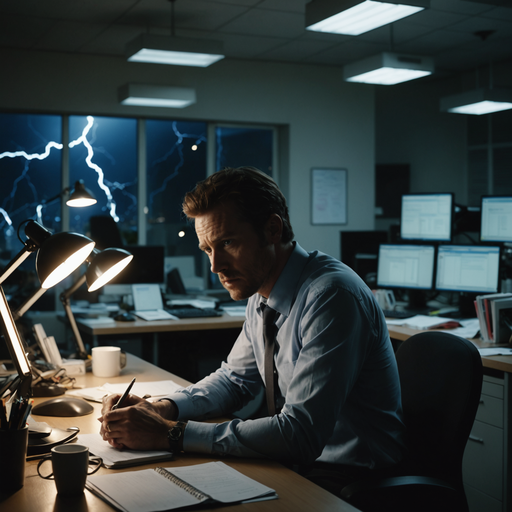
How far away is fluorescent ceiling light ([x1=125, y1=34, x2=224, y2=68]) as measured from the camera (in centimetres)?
397

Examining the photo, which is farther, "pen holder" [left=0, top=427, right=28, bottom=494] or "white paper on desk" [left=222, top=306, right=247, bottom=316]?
"white paper on desk" [left=222, top=306, right=247, bottom=316]

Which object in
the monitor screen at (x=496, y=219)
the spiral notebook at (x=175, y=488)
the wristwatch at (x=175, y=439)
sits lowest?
the spiral notebook at (x=175, y=488)

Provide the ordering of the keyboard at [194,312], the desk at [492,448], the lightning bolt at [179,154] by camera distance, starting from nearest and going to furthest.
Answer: the desk at [492,448]
the keyboard at [194,312]
the lightning bolt at [179,154]

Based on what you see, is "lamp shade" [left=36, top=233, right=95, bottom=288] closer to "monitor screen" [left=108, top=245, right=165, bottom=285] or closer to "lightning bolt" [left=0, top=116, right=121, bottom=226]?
"monitor screen" [left=108, top=245, right=165, bottom=285]

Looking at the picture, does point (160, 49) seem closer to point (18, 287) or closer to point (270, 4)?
point (270, 4)

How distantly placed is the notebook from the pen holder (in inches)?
108

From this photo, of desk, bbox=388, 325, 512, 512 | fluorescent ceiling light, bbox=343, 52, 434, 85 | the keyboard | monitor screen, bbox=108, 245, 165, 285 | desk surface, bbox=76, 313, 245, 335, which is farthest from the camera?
fluorescent ceiling light, bbox=343, 52, 434, 85

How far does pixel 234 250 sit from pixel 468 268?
232cm

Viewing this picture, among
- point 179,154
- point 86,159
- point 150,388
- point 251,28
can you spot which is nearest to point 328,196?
point 179,154

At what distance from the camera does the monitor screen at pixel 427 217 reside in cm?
373

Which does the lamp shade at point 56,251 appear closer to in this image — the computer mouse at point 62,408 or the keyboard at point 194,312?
the computer mouse at point 62,408

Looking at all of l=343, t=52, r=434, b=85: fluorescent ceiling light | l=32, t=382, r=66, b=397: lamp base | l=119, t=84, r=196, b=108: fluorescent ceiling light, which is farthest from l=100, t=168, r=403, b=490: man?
l=119, t=84, r=196, b=108: fluorescent ceiling light

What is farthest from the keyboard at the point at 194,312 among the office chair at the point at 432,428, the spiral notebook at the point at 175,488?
the spiral notebook at the point at 175,488

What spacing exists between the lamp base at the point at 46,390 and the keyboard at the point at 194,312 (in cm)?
188
